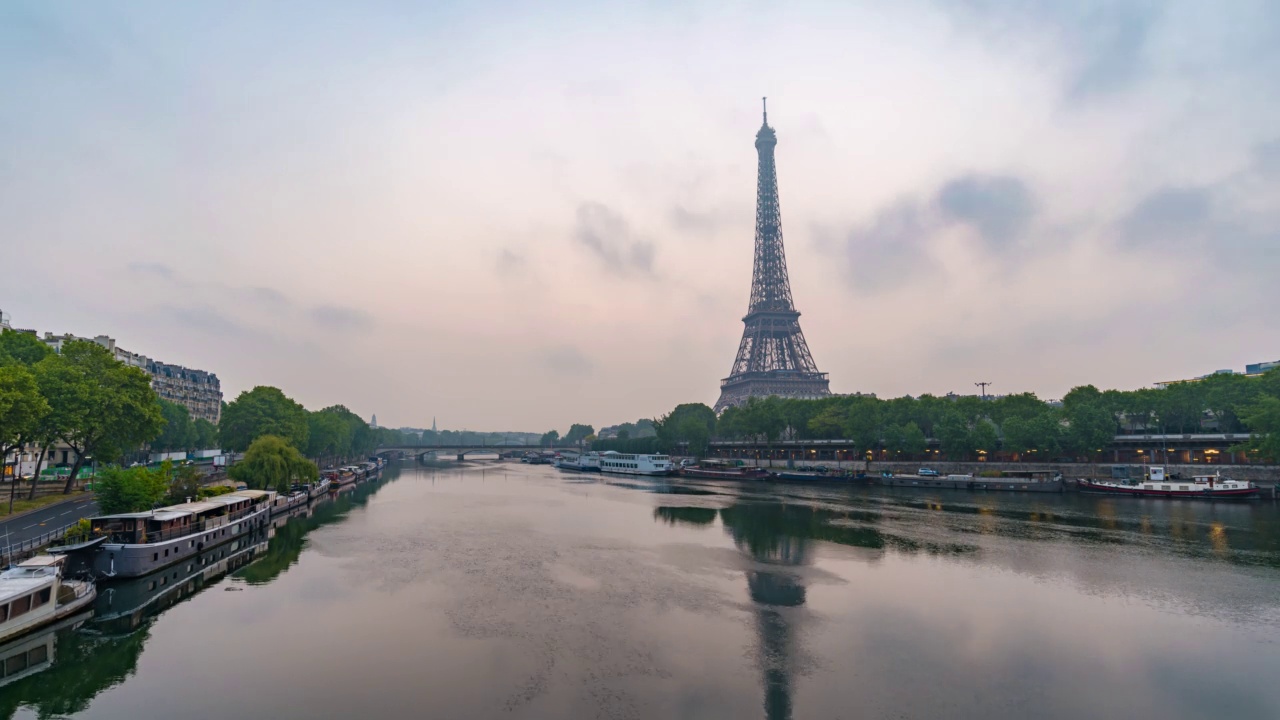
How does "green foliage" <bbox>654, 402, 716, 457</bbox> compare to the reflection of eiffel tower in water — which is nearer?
the reflection of eiffel tower in water

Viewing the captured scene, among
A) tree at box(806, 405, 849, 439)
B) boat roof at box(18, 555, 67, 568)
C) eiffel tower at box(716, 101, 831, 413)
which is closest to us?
boat roof at box(18, 555, 67, 568)

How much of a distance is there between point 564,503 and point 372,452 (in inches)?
5367

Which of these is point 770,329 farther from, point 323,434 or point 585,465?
point 323,434

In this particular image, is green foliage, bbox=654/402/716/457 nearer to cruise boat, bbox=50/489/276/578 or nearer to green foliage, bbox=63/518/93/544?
cruise boat, bbox=50/489/276/578

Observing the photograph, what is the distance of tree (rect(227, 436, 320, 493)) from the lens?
6353 cm

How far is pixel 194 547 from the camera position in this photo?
42.1 meters

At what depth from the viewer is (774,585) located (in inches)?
1406

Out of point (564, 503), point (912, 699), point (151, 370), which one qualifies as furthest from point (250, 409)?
point (912, 699)

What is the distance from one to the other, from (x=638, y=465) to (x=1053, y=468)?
7652 centimetres

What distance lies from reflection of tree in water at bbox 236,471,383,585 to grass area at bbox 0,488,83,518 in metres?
16.6

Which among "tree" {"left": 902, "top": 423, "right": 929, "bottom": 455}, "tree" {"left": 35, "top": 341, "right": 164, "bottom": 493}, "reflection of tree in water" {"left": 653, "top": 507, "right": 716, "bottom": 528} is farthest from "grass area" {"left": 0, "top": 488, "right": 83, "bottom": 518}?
"tree" {"left": 902, "top": 423, "right": 929, "bottom": 455}

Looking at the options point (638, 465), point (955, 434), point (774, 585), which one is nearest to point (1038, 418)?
point (955, 434)

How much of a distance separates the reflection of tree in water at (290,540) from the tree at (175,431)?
45.9m

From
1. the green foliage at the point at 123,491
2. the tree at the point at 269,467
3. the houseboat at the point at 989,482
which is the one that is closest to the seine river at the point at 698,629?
the green foliage at the point at 123,491
